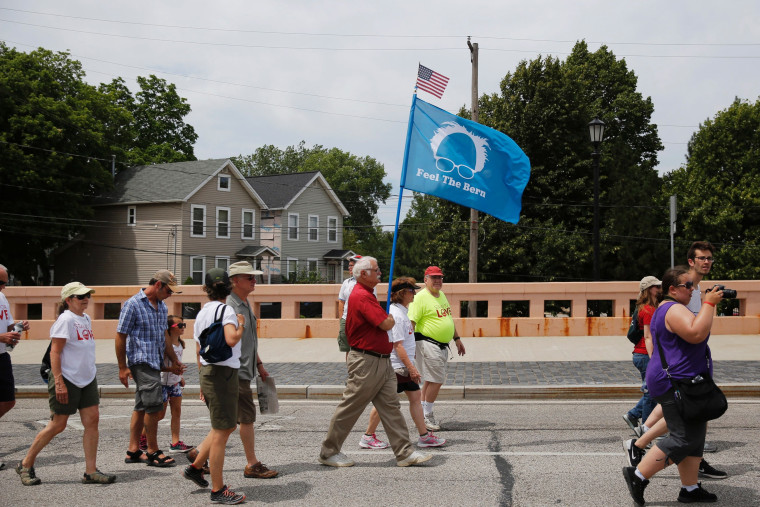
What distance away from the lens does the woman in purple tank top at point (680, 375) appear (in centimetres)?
467

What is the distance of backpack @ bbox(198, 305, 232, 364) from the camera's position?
525 centimetres

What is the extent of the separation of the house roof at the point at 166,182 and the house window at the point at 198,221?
1.20 meters

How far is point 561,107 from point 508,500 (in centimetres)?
3132

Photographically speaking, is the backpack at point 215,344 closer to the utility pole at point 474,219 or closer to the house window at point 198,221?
the utility pole at point 474,219

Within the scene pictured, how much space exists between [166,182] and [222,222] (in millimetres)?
4083

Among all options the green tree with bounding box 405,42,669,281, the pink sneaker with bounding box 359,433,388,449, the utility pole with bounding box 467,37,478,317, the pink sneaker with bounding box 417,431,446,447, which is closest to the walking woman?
the pink sneaker with bounding box 417,431,446,447

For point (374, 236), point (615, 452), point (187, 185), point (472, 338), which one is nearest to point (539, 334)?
point (472, 338)

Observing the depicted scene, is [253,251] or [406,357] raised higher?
[253,251]

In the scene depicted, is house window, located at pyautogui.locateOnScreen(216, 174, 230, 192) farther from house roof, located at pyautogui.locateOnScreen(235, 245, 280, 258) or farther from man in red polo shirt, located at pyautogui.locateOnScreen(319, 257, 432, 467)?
man in red polo shirt, located at pyautogui.locateOnScreen(319, 257, 432, 467)

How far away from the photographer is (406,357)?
6.77 metres

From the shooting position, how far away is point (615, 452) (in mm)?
6621

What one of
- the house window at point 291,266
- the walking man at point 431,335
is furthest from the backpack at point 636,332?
the house window at point 291,266

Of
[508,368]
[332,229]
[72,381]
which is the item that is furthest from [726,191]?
[72,381]

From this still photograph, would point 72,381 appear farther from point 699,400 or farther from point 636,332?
point 636,332
